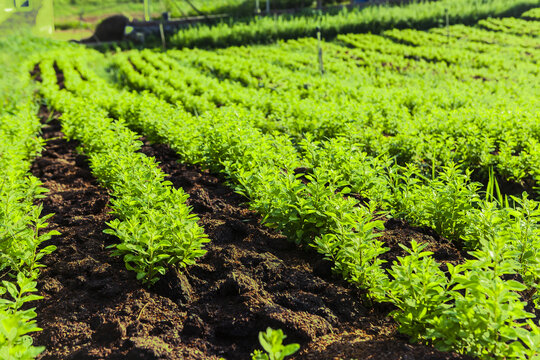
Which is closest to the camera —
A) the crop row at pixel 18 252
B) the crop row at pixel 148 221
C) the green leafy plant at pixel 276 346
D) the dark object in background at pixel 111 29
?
the green leafy plant at pixel 276 346

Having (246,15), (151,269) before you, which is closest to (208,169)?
(151,269)

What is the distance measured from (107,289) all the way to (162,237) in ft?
1.78

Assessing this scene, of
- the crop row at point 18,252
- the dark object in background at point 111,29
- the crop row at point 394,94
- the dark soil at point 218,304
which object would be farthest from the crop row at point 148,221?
the dark object in background at point 111,29

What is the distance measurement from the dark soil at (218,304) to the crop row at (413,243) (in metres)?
0.18

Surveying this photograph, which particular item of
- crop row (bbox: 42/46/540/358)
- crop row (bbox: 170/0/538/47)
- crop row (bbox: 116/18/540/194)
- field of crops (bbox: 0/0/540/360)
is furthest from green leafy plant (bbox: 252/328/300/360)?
crop row (bbox: 170/0/538/47)

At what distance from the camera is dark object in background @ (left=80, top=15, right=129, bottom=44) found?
28453 mm

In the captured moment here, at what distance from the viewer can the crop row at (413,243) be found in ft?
7.39

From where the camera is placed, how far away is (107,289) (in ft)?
10.6

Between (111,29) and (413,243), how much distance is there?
29.9 metres

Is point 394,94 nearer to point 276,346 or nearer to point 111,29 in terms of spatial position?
point 276,346

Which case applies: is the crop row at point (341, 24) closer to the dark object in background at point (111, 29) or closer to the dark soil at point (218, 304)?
the dark object in background at point (111, 29)

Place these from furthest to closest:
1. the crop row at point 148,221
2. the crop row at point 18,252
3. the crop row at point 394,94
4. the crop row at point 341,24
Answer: the crop row at point 341,24, the crop row at point 394,94, the crop row at point 148,221, the crop row at point 18,252

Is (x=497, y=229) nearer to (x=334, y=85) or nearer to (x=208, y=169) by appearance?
(x=208, y=169)

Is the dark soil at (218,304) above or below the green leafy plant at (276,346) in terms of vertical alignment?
below
